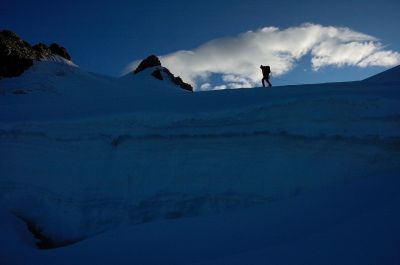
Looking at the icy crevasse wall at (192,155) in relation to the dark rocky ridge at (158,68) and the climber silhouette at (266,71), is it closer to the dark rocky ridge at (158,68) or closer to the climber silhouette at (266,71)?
the climber silhouette at (266,71)

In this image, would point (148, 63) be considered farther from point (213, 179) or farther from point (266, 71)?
point (213, 179)

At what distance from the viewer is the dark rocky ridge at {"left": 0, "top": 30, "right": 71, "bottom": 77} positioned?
1994 centimetres

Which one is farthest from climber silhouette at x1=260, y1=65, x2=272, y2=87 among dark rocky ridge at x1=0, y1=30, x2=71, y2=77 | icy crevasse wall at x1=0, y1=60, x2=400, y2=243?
dark rocky ridge at x1=0, y1=30, x2=71, y2=77

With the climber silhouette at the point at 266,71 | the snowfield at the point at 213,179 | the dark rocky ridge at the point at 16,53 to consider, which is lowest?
the snowfield at the point at 213,179

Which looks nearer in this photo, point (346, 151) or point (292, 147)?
point (346, 151)

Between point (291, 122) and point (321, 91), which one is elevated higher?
point (321, 91)

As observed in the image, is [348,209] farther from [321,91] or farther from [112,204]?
[112,204]

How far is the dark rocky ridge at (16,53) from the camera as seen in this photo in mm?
19938

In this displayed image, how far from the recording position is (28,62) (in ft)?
67.9

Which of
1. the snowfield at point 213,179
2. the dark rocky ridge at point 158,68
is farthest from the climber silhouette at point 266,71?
the dark rocky ridge at point 158,68

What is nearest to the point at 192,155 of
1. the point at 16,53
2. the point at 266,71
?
the point at 266,71

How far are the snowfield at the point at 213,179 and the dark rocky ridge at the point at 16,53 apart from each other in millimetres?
8920

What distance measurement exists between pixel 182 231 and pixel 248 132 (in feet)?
10.6

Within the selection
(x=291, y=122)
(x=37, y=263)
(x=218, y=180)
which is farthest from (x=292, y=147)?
(x=37, y=263)
